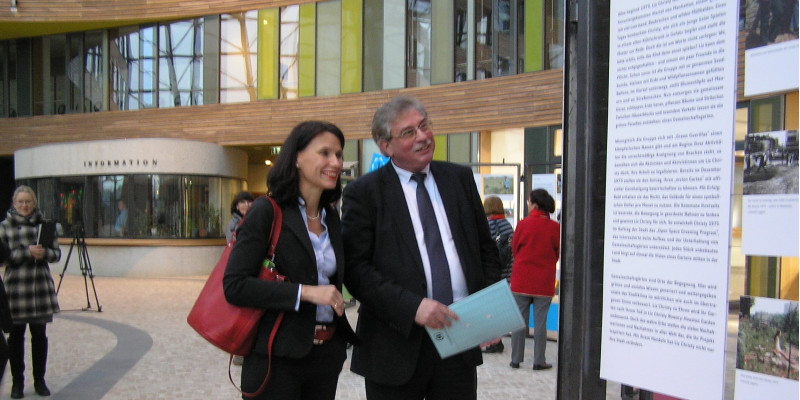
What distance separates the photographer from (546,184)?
35.3 feet

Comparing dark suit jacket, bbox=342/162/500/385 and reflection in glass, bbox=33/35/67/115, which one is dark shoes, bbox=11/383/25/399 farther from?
reflection in glass, bbox=33/35/67/115

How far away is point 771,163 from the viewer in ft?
5.67

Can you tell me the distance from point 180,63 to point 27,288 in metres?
17.7

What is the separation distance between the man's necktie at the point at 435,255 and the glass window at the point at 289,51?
61.1 ft

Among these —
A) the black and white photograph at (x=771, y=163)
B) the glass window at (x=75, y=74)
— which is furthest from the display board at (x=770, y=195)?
the glass window at (x=75, y=74)

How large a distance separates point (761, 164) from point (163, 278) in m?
18.0

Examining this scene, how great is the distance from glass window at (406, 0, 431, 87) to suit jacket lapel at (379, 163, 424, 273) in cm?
1617

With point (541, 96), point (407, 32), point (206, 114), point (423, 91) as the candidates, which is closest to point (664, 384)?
point (541, 96)

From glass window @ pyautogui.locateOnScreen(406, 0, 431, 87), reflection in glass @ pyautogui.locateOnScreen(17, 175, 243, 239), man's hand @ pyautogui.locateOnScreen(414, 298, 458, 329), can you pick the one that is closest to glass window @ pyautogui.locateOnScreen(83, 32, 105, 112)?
reflection in glass @ pyautogui.locateOnScreen(17, 175, 243, 239)

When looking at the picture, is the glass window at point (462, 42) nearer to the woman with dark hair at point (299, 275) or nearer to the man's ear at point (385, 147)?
the man's ear at point (385, 147)

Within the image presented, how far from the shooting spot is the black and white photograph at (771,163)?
169 centimetres

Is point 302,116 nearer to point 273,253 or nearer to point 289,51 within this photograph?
point 289,51

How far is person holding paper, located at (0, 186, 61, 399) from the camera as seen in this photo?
5.64 metres

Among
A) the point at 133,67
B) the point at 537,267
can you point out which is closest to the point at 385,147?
the point at 537,267
